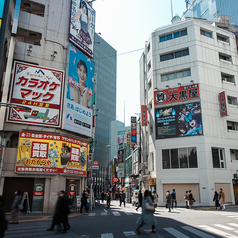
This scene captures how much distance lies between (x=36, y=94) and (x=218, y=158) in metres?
21.3

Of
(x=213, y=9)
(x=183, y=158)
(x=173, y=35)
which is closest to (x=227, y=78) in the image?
(x=173, y=35)

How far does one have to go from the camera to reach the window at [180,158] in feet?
91.4

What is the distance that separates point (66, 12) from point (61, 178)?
17730mm

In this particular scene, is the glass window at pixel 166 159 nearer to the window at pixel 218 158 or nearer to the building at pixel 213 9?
the window at pixel 218 158

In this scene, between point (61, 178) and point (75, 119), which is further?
point (75, 119)

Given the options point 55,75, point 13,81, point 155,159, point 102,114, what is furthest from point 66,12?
point 102,114

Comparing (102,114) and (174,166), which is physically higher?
(102,114)

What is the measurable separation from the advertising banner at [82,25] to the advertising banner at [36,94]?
5.71 m

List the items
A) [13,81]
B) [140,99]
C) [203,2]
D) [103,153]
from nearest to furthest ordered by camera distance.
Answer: [13,81], [140,99], [103,153], [203,2]

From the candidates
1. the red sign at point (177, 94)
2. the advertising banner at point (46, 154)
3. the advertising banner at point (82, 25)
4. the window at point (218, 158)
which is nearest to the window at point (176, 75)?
the red sign at point (177, 94)

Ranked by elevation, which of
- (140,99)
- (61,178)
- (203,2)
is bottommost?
(61,178)

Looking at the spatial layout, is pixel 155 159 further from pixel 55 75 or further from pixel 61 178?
pixel 55 75

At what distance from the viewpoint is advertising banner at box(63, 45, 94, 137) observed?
23.9m

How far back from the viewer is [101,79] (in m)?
99.1
